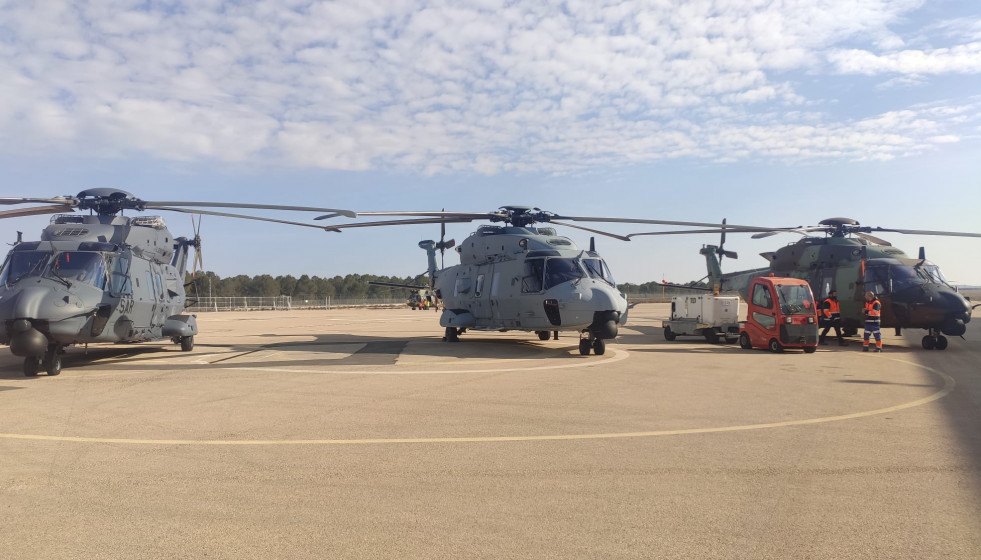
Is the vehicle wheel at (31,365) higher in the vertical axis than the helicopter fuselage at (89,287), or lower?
lower

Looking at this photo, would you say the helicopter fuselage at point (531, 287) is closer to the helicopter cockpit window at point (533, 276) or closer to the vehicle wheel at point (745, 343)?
the helicopter cockpit window at point (533, 276)

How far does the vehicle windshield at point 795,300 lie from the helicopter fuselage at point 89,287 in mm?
14753

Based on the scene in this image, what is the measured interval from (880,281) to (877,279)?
112mm

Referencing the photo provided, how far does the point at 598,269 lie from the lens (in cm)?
1627

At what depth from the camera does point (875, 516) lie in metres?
4.23

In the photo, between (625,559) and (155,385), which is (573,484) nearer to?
(625,559)

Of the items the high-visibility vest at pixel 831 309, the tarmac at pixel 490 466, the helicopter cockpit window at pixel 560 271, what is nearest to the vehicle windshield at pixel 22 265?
the tarmac at pixel 490 466

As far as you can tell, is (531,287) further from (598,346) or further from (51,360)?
(51,360)

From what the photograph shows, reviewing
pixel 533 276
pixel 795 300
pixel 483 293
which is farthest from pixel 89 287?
pixel 795 300

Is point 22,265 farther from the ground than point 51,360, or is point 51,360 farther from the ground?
point 22,265

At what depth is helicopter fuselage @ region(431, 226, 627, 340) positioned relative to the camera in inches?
589

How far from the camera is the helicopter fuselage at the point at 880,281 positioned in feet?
56.2

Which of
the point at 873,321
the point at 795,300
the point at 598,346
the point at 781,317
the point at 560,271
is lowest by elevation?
the point at 598,346

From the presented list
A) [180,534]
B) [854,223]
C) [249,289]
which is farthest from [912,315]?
[249,289]
